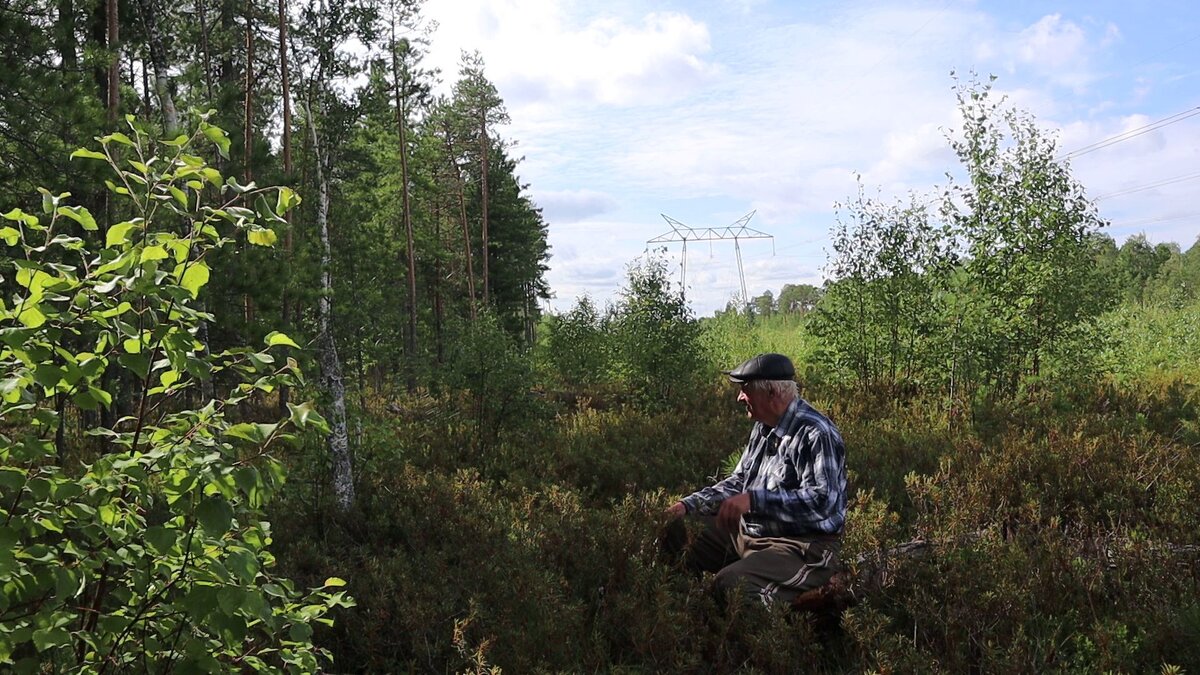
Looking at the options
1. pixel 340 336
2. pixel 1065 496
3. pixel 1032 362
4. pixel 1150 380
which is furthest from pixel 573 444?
pixel 1150 380

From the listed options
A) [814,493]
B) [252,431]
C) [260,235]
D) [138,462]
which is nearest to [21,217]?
[260,235]

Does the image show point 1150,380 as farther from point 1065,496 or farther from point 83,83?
point 83,83

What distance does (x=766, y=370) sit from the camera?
433cm

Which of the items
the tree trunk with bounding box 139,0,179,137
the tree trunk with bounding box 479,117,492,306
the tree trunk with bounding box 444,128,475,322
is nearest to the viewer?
the tree trunk with bounding box 139,0,179,137

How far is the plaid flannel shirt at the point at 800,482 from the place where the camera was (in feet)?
13.4

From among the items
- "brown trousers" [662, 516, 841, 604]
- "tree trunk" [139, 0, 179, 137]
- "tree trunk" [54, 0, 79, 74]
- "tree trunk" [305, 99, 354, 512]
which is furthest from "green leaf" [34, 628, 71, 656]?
"tree trunk" [139, 0, 179, 137]

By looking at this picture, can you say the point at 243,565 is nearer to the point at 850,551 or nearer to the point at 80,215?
the point at 80,215

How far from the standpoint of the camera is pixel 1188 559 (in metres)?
4.29

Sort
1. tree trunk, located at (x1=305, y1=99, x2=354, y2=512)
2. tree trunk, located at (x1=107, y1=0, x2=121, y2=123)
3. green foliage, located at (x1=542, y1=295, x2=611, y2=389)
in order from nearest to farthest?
tree trunk, located at (x1=107, y1=0, x2=121, y2=123)
tree trunk, located at (x1=305, y1=99, x2=354, y2=512)
green foliage, located at (x1=542, y1=295, x2=611, y2=389)

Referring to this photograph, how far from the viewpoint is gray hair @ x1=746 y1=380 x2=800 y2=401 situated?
432 cm

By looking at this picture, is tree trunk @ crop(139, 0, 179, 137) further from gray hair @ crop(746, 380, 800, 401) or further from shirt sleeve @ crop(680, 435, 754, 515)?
gray hair @ crop(746, 380, 800, 401)

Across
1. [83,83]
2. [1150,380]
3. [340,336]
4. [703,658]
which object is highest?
[83,83]

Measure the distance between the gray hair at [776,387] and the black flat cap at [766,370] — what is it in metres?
0.03

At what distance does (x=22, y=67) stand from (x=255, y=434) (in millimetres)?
6998
